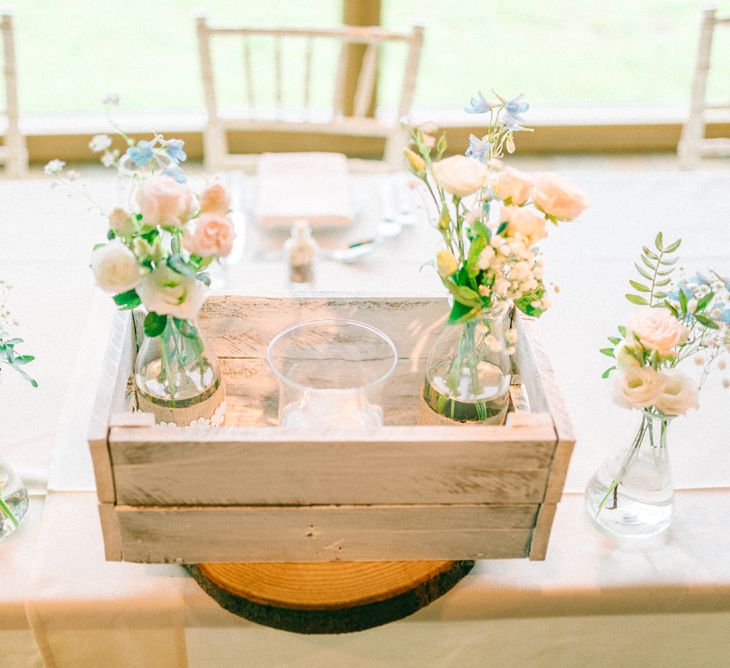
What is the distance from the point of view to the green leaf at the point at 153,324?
0.95 meters

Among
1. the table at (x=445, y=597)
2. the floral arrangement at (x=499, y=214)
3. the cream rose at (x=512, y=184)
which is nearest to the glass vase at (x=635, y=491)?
the table at (x=445, y=597)

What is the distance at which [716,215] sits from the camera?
68.7 inches

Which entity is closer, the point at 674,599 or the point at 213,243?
the point at 213,243

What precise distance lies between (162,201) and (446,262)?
317 mm

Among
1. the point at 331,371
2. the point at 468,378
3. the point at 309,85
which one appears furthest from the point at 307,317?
the point at 309,85

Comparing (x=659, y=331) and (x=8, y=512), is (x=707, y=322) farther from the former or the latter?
(x=8, y=512)

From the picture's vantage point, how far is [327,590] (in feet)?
3.22

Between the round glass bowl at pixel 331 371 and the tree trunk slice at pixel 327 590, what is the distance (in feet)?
0.59

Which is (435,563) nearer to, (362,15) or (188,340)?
(188,340)

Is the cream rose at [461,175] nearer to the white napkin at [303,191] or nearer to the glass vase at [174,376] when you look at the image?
the glass vase at [174,376]

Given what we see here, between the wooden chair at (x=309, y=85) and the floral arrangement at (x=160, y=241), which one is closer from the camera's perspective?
the floral arrangement at (x=160, y=241)

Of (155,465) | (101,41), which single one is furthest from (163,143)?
(101,41)

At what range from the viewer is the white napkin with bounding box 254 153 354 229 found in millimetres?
1639

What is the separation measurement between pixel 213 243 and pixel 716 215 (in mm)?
1282
